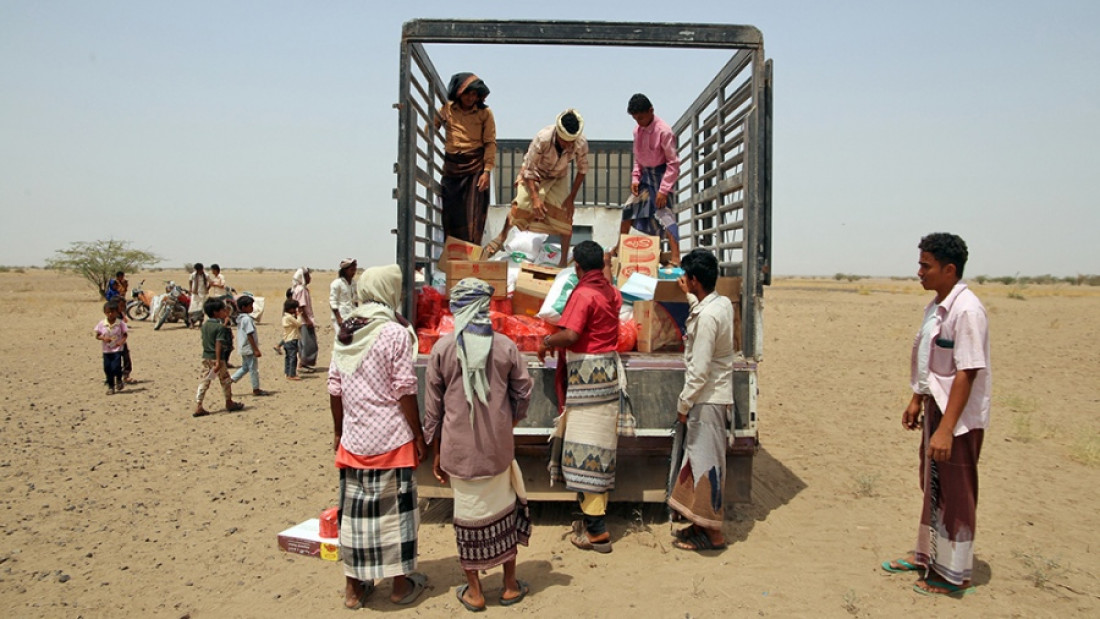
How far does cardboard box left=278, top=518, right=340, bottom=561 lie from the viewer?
4.43 meters

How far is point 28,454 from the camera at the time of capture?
668cm

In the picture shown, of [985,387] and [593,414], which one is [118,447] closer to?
[593,414]

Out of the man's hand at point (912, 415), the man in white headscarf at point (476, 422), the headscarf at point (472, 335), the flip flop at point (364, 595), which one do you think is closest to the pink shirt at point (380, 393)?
the man in white headscarf at point (476, 422)

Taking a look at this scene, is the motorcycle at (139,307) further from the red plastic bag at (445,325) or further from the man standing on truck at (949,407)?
the man standing on truck at (949,407)

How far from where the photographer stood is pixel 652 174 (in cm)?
680

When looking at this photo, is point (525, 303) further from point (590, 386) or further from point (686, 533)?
point (686, 533)

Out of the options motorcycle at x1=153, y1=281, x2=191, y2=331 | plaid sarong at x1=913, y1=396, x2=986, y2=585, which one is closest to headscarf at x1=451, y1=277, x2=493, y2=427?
plaid sarong at x1=913, y1=396, x2=986, y2=585

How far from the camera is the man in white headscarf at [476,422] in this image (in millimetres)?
3602

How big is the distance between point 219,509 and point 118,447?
236 cm

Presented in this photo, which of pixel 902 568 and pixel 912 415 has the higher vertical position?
pixel 912 415

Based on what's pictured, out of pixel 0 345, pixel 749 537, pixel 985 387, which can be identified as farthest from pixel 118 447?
pixel 0 345

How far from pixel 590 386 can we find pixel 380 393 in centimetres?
136

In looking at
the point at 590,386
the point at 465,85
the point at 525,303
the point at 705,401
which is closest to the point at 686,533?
the point at 705,401

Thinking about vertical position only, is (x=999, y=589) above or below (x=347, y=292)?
below
